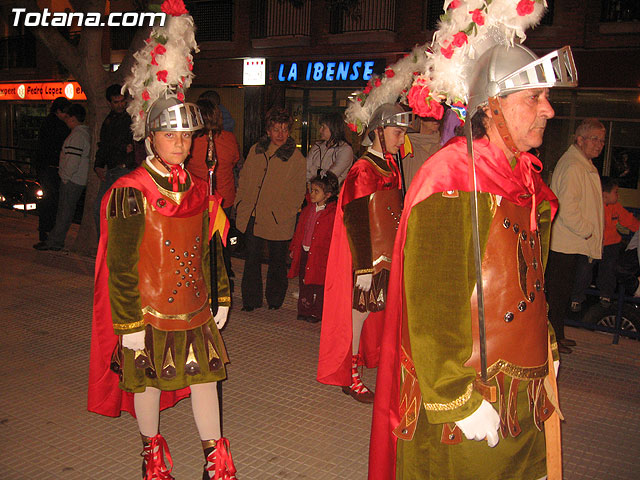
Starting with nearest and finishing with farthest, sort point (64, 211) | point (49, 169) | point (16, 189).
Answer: point (64, 211) < point (49, 169) < point (16, 189)

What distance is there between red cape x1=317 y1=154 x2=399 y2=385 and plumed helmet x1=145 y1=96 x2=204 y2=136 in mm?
1648

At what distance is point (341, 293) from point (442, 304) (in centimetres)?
263

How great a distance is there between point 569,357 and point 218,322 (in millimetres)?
3545

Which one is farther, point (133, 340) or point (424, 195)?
→ point (133, 340)

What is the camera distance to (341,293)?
188 inches

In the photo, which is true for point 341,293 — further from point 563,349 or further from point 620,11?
point 620,11

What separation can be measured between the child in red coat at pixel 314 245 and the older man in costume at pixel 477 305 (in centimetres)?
404

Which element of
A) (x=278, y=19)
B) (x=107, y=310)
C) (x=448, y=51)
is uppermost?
(x=278, y=19)

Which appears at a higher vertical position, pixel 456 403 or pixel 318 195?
pixel 318 195

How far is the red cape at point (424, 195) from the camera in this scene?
7.39ft

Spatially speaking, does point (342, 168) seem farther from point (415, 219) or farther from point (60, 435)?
point (415, 219)

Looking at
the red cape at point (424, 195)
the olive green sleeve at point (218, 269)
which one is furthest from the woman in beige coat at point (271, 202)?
the red cape at point (424, 195)

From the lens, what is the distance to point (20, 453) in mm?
4004

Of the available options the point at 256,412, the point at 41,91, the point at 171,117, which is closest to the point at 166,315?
the point at 171,117
